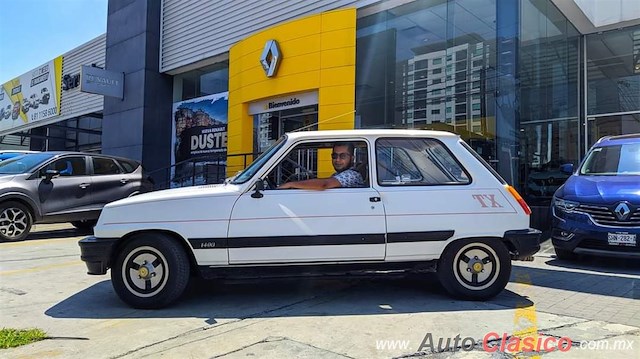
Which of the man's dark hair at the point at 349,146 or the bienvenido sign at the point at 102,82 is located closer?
the man's dark hair at the point at 349,146

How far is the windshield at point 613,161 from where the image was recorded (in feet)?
24.1

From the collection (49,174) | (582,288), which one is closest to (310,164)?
(582,288)

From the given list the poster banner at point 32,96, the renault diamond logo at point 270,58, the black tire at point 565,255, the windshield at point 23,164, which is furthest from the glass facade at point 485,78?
the poster banner at point 32,96

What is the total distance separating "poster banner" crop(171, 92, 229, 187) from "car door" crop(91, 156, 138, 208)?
6.30 meters

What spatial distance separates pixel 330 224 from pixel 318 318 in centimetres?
88

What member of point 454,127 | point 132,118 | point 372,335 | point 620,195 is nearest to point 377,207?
point 372,335

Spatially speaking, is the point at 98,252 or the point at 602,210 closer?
the point at 98,252

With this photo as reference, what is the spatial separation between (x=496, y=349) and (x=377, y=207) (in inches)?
66.2

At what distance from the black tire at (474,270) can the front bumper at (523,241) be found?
111 mm

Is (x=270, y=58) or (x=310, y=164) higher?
(x=270, y=58)

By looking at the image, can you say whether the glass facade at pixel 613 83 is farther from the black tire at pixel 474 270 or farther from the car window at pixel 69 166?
the car window at pixel 69 166

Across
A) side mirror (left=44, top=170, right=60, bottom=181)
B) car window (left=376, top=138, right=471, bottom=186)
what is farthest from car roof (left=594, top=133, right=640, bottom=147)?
side mirror (left=44, top=170, right=60, bottom=181)

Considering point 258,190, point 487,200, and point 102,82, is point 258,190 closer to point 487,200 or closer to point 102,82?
point 487,200

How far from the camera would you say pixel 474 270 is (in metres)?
4.77
